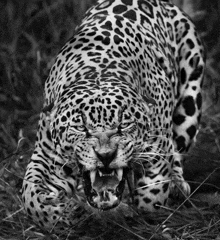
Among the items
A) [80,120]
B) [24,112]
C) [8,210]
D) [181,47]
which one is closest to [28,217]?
[8,210]

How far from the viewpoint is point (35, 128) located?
9602 mm

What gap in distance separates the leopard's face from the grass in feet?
1.03

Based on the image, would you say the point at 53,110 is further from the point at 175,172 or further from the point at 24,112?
the point at 24,112

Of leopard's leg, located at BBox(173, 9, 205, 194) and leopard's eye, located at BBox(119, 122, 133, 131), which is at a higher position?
leopard's eye, located at BBox(119, 122, 133, 131)

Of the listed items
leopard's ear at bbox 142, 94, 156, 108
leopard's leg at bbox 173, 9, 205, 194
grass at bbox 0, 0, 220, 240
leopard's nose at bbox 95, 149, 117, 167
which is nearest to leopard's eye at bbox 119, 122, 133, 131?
leopard's nose at bbox 95, 149, 117, 167

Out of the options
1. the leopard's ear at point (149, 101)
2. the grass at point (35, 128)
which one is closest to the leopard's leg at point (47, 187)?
the grass at point (35, 128)

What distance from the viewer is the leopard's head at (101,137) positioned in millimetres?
6238

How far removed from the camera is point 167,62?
7.76 metres

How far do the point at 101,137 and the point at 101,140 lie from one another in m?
0.02

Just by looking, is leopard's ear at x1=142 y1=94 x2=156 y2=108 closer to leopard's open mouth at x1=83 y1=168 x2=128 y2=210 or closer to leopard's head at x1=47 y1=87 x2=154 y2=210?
leopard's head at x1=47 y1=87 x2=154 y2=210

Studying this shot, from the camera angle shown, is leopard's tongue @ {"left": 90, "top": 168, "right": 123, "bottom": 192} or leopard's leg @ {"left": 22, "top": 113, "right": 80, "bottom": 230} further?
leopard's leg @ {"left": 22, "top": 113, "right": 80, "bottom": 230}

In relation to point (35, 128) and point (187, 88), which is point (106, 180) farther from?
point (35, 128)

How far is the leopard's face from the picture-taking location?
6234 millimetres

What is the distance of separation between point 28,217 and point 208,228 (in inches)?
50.7
